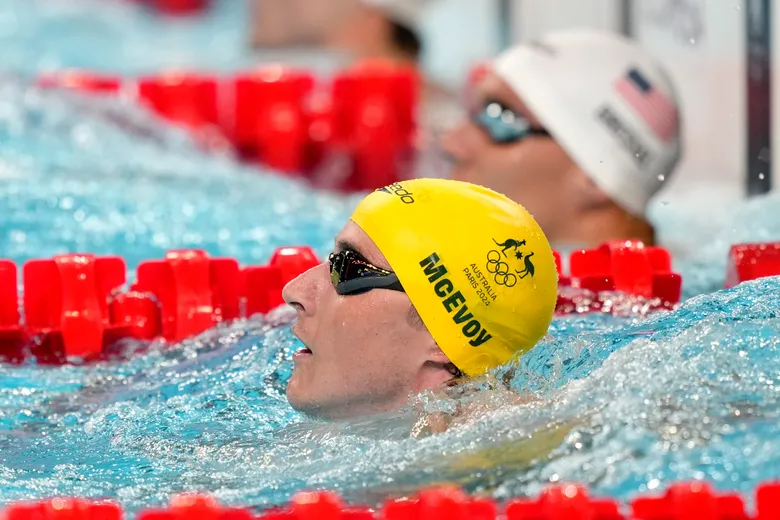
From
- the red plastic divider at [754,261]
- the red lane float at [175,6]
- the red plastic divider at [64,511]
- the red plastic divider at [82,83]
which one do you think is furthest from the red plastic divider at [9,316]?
the red lane float at [175,6]

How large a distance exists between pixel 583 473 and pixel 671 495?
267mm

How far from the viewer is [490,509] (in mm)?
1990

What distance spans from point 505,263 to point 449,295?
122 mm

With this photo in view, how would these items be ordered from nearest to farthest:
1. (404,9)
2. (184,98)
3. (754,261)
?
(754,261) → (184,98) → (404,9)

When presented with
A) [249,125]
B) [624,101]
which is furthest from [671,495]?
[249,125]

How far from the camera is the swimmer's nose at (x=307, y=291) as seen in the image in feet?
8.90

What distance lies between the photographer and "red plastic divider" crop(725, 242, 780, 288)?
3.49m

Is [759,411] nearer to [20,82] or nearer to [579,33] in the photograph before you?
[579,33]

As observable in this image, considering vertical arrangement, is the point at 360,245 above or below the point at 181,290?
above

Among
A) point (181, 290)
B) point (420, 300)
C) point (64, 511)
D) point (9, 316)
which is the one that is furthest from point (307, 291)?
point (9, 316)

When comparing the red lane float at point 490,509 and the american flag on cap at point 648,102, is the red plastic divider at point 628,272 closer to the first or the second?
the american flag on cap at point 648,102

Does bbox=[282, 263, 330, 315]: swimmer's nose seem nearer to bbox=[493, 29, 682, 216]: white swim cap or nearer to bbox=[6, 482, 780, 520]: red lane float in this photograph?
bbox=[6, 482, 780, 520]: red lane float

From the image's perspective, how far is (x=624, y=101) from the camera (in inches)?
165

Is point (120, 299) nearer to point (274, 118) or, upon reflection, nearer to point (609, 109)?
point (609, 109)
